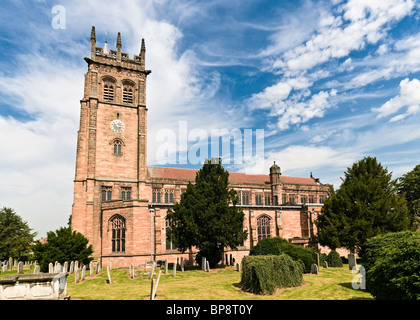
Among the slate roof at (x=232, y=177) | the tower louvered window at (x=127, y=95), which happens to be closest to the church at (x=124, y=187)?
the tower louvered window at (x=127, y=95)

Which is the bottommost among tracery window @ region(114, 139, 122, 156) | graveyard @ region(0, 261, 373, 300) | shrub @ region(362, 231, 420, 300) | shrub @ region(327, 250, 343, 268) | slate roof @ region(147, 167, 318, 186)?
shrub @ region(327, 250, 343, 268)

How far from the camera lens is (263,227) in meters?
40.1

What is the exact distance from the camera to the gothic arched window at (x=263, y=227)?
39812 mm

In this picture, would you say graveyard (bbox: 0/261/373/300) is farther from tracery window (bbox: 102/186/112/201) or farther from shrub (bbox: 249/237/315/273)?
tracery window (bbox: 102/186/112/201)

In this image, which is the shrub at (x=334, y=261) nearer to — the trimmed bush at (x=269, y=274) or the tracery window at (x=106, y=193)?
the trimmed bush at (x=269, y=274)

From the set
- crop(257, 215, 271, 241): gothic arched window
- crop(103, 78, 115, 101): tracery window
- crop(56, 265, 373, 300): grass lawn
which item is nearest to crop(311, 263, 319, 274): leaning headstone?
crop(56, 265, 373, 300): grass lawn

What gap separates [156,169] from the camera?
48125 millimetres

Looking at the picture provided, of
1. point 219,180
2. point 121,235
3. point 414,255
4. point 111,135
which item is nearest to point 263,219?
Result: point 219,180

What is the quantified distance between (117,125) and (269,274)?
2967 centimetres

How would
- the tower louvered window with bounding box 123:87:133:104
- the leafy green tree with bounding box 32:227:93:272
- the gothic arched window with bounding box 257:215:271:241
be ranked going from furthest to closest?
the tower louvered window with bounding box 123:87:133:104 → the gothic arched window with bounding box 257:215:271:241 → the leafy green tree with bounding box 32:227:93:272

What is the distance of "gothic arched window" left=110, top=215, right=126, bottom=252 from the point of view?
3222 centimetres

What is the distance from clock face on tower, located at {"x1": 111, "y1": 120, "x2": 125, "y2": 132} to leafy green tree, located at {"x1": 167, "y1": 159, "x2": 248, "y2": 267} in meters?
16.6

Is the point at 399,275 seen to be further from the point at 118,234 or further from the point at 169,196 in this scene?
the point at 169,196
